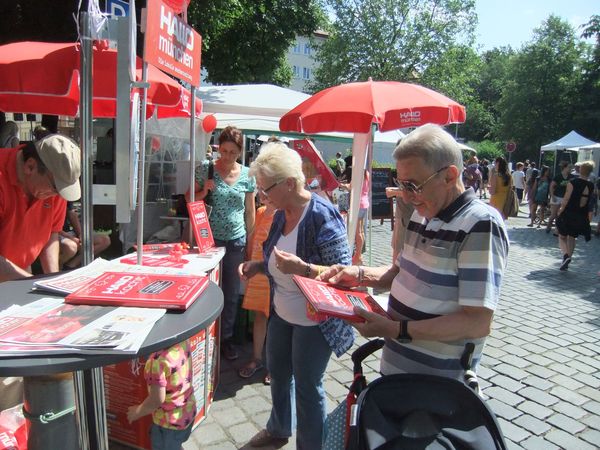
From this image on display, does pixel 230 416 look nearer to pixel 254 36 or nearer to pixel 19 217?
pixel 19 217

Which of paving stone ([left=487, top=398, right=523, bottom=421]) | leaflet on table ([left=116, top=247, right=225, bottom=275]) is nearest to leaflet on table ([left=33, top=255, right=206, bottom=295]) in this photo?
leaflet on table ([left=116, top=247, right=225, bottom=275])

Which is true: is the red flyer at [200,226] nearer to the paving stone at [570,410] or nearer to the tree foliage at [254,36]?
the paving stone at [570,410]

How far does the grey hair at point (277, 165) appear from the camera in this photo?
232 centimetres

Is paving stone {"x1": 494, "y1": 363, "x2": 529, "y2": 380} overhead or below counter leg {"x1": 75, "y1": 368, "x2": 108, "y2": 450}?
below

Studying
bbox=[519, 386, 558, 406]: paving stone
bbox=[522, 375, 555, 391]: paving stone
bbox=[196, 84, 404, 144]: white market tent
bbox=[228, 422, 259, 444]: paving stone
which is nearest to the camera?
bbox=[228, 422, 259, 444]: paving stone

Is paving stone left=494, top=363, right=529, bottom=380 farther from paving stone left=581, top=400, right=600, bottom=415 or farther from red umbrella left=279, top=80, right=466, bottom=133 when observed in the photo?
red umbrella left=279, top=80, right=466, bottom=133

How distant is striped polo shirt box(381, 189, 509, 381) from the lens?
149 centimetres

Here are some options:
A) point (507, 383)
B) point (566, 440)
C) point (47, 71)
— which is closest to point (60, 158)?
point (47, 71)

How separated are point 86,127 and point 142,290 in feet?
2.23

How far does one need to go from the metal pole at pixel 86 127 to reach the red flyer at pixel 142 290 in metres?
0.23

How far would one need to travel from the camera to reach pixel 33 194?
2115 mm

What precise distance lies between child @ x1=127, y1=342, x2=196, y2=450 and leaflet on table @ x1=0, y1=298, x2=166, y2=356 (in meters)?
0.81

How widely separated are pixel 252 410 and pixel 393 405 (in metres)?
2.02

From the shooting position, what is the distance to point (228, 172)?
3.90 m
